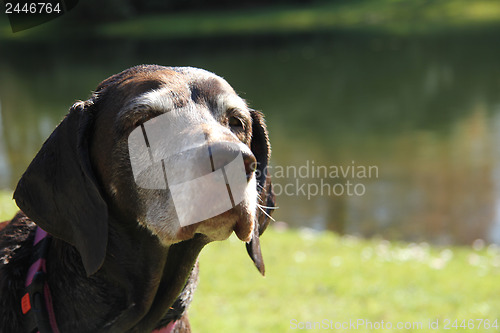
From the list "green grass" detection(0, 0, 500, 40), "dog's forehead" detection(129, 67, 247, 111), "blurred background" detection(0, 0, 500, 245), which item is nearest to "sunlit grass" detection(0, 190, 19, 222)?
"blurred background" detection(0, 0, 500, 245)

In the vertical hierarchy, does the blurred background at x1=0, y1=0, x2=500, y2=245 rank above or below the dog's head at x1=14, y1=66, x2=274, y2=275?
below

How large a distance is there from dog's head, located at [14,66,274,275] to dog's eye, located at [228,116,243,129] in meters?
0.05

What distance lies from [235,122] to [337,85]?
74.4ft

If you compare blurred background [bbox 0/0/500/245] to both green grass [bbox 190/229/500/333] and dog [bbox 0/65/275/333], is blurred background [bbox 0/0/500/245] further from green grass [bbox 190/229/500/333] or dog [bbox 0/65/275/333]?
green grass [bbox 190/229/500/333]

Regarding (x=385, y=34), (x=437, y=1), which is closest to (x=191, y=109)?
(x=385, y=34)

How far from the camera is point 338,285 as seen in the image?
23.0 ft

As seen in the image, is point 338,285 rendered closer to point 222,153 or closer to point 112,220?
point 112,220

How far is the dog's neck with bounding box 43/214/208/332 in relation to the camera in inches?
107

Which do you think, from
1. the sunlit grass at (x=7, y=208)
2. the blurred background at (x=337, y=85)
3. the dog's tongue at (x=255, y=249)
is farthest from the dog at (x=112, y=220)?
the sunlit grass at (x=7, y=208)

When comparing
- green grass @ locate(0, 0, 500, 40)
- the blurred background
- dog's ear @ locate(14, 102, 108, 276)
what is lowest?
green grass @ locate(0, 0, 500, 40)

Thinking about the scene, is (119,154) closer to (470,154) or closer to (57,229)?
(57,229)

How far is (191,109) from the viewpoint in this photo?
276cm

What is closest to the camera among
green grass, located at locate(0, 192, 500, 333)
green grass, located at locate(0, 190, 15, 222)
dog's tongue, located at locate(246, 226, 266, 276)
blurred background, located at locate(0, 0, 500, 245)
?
dog's tongue, located at locate(246, 226, 266, 276)

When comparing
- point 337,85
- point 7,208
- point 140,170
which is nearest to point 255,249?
point 140,170
